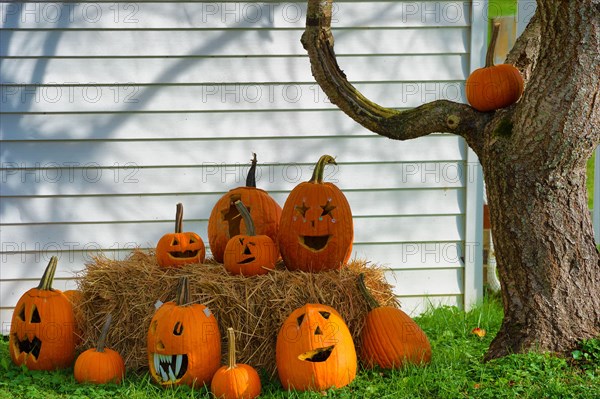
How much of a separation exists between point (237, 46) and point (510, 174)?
2194 mm

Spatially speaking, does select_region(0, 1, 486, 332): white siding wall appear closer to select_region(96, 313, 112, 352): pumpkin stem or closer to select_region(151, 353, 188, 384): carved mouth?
select_region(96, 313, 112, 352): pumpkin stem

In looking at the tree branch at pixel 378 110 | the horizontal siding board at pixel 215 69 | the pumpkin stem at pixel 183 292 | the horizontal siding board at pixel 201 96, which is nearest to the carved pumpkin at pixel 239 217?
the pumpkin stem at pixel 183 292

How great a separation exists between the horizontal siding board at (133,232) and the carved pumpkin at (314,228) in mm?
1118

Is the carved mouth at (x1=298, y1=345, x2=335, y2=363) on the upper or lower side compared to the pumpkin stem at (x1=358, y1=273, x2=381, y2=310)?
lower

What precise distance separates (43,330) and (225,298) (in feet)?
3.45

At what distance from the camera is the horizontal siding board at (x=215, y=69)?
5.11m

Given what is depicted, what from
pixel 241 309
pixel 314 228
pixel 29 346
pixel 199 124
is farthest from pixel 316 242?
pixel 29 346

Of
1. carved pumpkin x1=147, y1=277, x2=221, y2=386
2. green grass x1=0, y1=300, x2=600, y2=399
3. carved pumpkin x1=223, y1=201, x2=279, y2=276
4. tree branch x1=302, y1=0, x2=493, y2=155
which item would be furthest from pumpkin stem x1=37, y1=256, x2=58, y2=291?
tree branch x1=302, y1=0, x2=493, y2=155

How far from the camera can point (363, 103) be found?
4.21 metres

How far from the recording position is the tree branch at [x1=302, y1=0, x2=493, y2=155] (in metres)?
4.03

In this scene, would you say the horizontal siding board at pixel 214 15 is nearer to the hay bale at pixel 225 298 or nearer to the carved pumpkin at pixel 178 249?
the carved pumpkin at pixel 178 249

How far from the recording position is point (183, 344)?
3.82 m

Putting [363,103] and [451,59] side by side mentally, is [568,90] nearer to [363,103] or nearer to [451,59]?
[363,103]

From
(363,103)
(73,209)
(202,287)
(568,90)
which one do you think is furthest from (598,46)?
(73,209)
